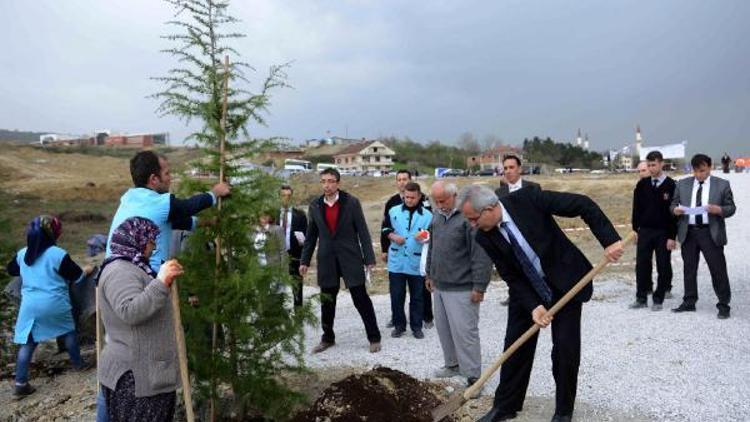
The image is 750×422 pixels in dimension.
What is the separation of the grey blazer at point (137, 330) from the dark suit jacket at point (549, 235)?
8.44ft

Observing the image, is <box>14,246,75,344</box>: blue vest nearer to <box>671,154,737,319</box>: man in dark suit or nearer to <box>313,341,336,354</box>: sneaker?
<box>313,341,336,354</box>: sneaker

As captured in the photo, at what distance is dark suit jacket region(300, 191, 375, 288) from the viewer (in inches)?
291

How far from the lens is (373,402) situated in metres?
5.04

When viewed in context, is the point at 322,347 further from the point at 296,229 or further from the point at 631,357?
the point at 631,357

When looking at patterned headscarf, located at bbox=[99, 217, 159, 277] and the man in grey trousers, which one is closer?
patterned headscarf, located at bbox=[99, 217, 159, 277]

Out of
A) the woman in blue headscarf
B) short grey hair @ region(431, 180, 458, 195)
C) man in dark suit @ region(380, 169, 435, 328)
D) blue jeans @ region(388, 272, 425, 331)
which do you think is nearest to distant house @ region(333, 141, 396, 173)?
man in dark suit @ region(380, 169, 435, 328)

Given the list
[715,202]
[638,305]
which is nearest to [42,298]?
[638,305]

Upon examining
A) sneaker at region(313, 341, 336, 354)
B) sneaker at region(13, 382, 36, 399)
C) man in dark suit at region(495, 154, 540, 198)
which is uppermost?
man in dark suit at region(495, 154, 540, 198)

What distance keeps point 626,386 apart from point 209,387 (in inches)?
156

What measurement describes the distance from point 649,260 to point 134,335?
7.82 m

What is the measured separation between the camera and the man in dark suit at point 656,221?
335 inches

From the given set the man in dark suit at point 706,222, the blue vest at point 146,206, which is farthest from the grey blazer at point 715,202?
the blue vest at point 146,206

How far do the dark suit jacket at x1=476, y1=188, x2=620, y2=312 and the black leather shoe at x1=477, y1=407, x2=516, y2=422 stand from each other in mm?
1030

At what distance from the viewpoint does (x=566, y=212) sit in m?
4.60
